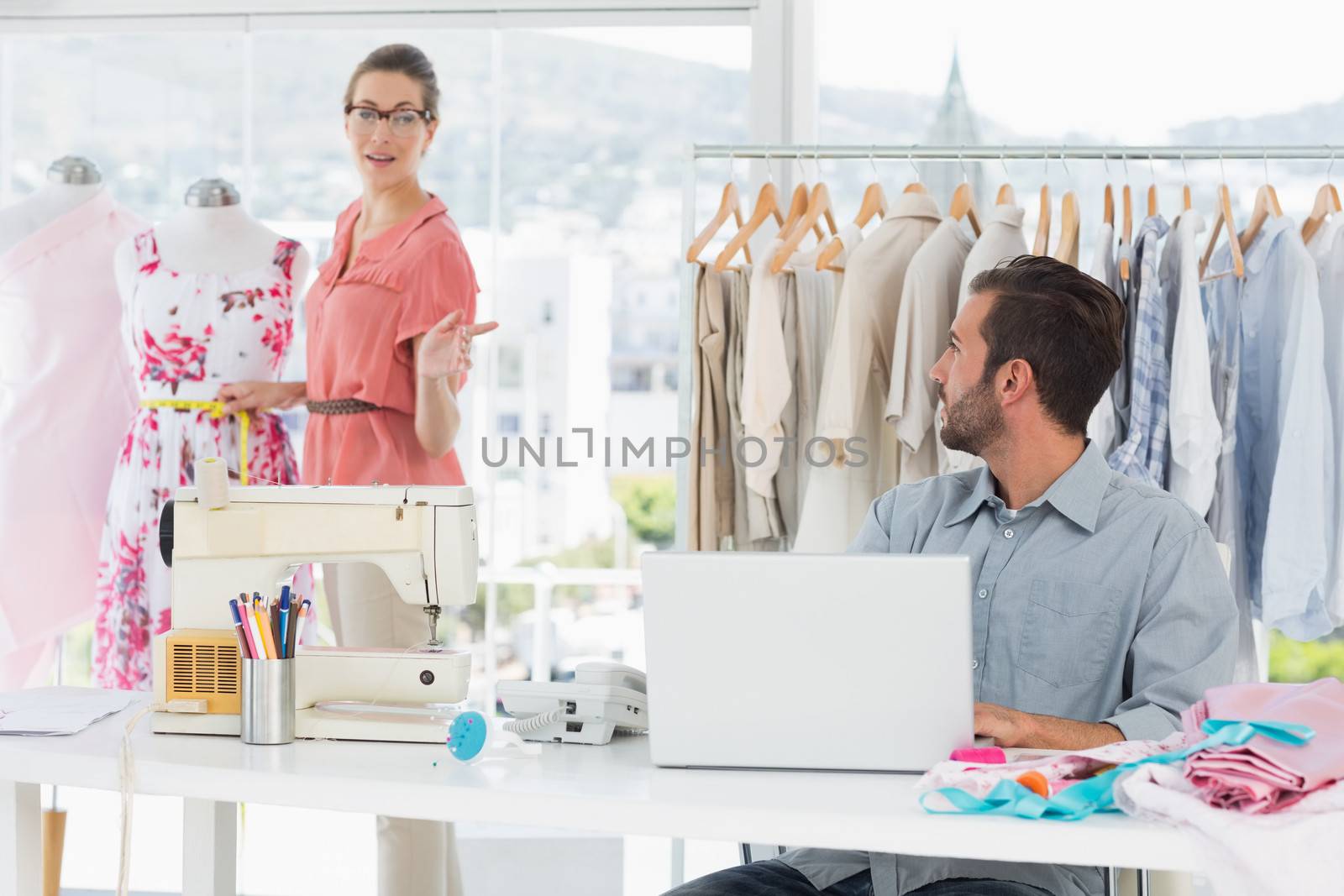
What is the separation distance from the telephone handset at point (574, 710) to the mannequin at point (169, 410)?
4.48 feet

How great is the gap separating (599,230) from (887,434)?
1.10m

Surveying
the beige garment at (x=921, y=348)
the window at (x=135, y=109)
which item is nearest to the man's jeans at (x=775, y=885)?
the beige garment at (x=921, y=348)

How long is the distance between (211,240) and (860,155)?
56.3 inches

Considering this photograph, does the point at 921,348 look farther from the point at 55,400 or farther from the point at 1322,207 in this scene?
the point at 55,400

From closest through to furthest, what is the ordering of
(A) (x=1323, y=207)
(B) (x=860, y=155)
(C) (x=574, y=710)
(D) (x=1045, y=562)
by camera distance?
(C) (x=574, y=710) → (D) (x=1045, y=562) → (A) (x=1323, y=207) → (B) (x=860, y=155)

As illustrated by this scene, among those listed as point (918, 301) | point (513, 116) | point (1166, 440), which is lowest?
point (1166, 440)

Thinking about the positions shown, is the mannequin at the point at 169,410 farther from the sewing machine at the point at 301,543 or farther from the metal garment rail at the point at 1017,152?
the sewing machine at the point at 301,543

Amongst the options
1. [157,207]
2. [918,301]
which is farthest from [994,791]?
[157,207]

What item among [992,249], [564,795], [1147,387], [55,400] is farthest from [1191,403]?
[55,400]

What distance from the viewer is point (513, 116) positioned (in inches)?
140

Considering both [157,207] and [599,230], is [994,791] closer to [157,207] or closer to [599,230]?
[599,230]

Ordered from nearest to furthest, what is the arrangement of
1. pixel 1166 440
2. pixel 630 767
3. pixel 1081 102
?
pixel 630 767
pixel 1166 440
pixel 1081 102

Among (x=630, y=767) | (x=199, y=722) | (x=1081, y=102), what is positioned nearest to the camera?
(x=630, y=767)

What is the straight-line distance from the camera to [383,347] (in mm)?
2768
